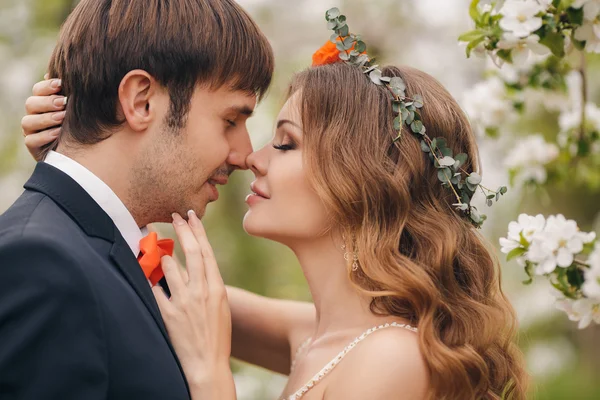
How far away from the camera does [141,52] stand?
2.54 m

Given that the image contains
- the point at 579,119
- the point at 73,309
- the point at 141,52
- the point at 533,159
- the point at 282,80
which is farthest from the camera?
the point at 282,80

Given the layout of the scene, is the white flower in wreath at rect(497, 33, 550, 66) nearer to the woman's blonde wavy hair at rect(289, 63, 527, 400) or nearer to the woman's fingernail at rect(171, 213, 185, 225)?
the woman's blonde wavy hair at rect(289, 63, 527, 400)

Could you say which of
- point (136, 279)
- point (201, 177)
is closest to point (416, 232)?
point (201, 177)

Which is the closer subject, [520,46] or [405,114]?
[520,46]

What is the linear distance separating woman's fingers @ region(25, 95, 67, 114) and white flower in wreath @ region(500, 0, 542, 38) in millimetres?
1543

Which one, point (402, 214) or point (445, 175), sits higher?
point (445, 175)

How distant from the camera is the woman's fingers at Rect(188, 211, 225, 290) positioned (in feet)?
8.71

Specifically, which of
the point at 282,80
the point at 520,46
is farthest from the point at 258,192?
the point at 282,80

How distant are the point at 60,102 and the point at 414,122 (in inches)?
50.6

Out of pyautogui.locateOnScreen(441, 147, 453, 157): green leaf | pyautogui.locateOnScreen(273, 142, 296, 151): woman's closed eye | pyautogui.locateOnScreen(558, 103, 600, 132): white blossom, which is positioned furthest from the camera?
pyautogui.locateOnScreen(558, 103, 600, 132): white blossom

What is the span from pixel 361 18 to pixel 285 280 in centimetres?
241

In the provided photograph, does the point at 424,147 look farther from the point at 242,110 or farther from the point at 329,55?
the point at 242,110

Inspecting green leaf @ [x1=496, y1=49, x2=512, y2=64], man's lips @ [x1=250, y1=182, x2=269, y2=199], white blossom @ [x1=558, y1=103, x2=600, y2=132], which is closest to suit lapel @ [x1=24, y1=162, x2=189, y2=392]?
man's lips @ [x1=250, y1=182, x2=269, y2=199]

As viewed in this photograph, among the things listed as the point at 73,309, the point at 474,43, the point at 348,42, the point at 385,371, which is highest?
the point at 474,43
